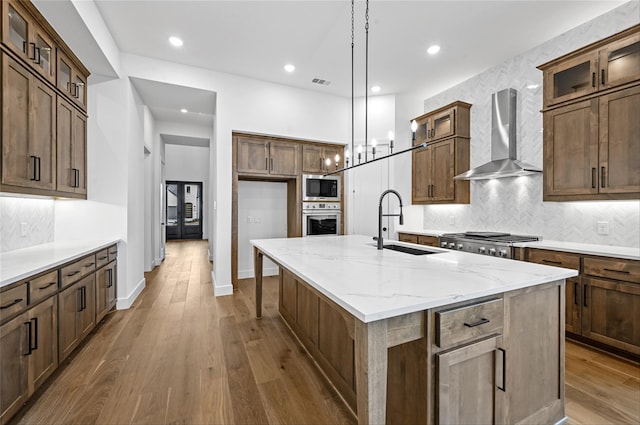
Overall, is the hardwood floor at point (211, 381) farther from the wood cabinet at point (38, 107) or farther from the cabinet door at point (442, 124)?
the cabinet door at point (442, 124)

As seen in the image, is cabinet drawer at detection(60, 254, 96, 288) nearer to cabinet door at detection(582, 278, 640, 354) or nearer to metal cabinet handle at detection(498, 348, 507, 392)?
metal cabinet handle at detection(498, 348, 507, 392)

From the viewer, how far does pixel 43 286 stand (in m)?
1.87

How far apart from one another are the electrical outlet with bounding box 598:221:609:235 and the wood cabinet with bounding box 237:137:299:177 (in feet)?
12.3

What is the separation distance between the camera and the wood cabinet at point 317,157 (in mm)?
4801

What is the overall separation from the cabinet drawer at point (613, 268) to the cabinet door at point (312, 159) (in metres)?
3.53

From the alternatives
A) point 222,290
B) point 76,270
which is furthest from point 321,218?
point 76,270

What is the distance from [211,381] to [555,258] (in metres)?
3.18

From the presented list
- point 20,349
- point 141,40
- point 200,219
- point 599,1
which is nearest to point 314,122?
point 141,40

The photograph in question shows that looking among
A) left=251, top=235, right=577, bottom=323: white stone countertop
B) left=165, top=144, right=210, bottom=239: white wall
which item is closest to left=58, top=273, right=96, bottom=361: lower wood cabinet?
left=251, top=235, right=577, bottom=323: white stone countertop

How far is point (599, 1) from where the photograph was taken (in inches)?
104

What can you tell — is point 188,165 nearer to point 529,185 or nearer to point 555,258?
point 529,185

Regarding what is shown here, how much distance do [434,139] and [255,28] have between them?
9.57ft

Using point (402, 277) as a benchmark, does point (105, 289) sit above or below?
below

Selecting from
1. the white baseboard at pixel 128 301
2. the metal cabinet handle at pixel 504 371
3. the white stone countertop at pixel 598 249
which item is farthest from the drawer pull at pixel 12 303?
A: the white stone countertop at pixel 598 249
